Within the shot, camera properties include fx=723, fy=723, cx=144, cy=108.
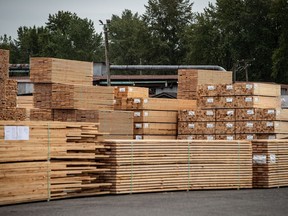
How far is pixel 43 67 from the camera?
23.5 metres

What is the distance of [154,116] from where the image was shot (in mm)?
26594

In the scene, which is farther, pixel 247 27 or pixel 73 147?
pixel 247 27

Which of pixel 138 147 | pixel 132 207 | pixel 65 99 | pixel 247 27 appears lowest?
pixel 132 207

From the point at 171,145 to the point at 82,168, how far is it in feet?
9.27

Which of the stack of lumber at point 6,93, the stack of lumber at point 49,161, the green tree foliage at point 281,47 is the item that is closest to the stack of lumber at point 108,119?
the stack of lumber at point 6,93

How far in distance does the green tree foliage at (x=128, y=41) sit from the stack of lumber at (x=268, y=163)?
64.9 metres

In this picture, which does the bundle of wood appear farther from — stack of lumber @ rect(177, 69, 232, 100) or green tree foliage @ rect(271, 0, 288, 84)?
green tree foliage @ rect(271, 0, 288, 84)

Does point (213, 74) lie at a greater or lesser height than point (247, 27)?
lesser

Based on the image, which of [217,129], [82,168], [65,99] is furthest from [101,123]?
[82,168]

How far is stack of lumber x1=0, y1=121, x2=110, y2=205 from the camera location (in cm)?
1659

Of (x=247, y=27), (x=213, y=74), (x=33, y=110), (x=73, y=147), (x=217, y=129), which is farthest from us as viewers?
(x=247, y=27)

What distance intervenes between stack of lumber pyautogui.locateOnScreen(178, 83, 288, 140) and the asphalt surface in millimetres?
5778

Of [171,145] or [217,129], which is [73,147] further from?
[217,129]

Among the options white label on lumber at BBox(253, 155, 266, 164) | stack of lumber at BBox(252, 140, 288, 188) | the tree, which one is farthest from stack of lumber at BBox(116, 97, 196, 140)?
the tree
